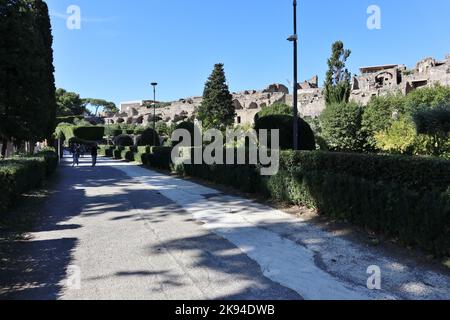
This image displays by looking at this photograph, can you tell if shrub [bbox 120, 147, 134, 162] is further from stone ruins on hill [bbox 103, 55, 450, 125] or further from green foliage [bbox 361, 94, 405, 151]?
green foliage [bbox 361, 94, 405, 151]

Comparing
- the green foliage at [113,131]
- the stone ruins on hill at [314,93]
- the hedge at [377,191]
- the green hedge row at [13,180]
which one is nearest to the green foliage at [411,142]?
the hedge at [377,191]

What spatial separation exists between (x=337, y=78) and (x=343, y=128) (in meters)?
Result: 28.5

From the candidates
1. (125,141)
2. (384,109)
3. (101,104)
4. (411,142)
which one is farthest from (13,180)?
(101,104)

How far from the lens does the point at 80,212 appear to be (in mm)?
9758

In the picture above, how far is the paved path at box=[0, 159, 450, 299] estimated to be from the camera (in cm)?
455

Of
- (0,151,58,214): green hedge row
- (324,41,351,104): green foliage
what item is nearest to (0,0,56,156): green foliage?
(0,151,58,214): green hedge row

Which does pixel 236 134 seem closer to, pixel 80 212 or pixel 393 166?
pixel 80 212

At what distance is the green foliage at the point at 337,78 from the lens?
1948 inches

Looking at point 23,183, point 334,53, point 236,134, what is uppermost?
point 334,53

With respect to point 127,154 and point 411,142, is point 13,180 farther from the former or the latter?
point 127,154

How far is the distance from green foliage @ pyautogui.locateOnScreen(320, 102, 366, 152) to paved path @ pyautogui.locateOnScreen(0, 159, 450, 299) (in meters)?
Result: 16.9

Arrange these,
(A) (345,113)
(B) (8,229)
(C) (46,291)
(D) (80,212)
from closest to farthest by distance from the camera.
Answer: (C) (46,291) < (B) (8,229) < (D) (80,212) < (A) (345,113)
